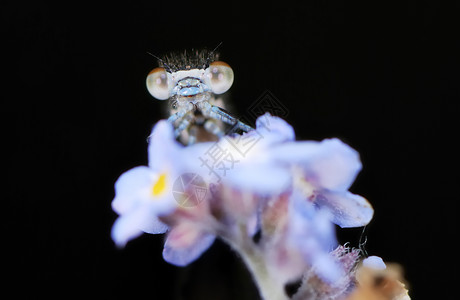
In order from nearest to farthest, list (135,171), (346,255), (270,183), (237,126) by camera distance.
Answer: (270,183)
(135,171)
(346,255)
(237,126)

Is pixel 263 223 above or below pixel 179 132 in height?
below

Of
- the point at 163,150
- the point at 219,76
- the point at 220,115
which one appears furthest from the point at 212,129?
the point at 219,76

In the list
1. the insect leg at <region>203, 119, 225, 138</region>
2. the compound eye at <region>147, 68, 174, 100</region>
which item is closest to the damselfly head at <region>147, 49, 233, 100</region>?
the compound eye at <region>147, 68, 174, 100</region>

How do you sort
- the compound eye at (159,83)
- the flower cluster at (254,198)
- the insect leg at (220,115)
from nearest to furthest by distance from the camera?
the flower cluster at (254,198) < the insect leg at (220,115) < the compound eye at (159,83)

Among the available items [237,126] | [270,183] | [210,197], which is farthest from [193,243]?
[237,126]

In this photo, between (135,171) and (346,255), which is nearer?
(135,171)

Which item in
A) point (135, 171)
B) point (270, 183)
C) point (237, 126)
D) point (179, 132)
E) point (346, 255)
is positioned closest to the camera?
point (270, 183)

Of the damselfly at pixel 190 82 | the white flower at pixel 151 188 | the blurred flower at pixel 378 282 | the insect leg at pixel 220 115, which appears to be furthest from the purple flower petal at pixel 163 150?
the damselfly at pixel 190 82

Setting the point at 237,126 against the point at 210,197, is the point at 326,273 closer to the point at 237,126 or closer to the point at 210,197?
the point at 210,197

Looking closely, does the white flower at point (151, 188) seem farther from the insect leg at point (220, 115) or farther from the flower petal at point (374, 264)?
the insect leg at point (220, 115)
